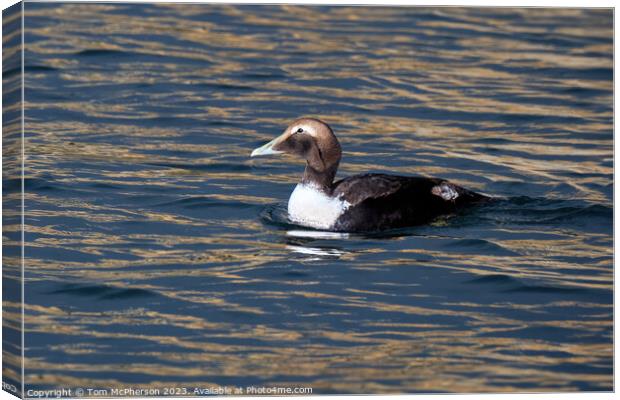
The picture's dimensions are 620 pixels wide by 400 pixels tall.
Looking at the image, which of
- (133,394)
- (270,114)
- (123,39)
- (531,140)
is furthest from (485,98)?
(133,394)

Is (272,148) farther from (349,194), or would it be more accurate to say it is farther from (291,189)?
(291,189)

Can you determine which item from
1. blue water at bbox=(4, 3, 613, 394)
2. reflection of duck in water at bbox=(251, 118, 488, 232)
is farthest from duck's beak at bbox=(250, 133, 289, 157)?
blue water at bbox=(4, 3, 613, 394)

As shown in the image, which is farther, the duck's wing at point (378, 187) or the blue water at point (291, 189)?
the duck's wing at point (378, 187)

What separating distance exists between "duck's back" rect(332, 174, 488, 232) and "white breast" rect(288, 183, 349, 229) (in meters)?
0.06

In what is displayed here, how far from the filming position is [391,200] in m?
11.1

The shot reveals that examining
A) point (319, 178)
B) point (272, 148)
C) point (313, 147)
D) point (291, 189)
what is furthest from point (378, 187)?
point (291, 189)

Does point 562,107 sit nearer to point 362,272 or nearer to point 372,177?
point 372,177

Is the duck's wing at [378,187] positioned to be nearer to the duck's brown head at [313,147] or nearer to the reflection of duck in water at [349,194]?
the reflection of duck in water at [349,194]

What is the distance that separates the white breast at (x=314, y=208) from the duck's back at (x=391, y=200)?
0.06m

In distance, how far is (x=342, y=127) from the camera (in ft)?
44.9

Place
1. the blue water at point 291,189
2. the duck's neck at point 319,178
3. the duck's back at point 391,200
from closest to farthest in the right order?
the blue water at point 291,189
the duck's back at point 391,200
the duck's neck at point 319,178

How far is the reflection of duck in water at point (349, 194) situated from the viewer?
36.3ft

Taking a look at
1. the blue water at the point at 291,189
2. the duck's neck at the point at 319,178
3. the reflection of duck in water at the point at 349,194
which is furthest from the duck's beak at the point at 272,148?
the blue water at the point at 291,189

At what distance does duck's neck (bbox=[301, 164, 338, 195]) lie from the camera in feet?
37.1
